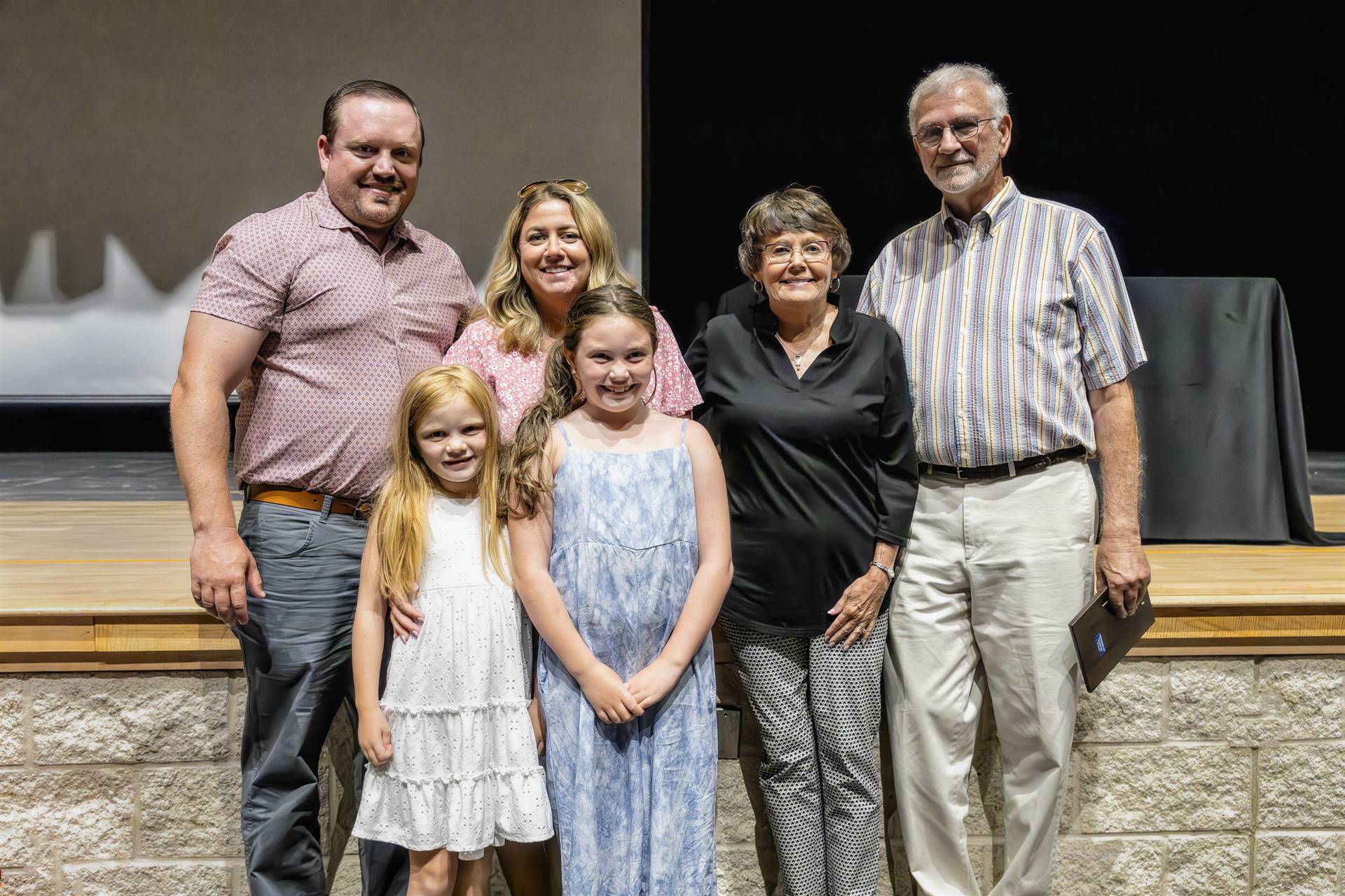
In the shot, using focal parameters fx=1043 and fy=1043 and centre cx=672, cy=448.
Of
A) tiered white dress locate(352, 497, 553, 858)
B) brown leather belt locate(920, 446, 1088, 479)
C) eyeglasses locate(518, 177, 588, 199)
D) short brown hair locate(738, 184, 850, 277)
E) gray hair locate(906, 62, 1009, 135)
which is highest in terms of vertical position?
gray hair locate(906, 62, 1009, 135)

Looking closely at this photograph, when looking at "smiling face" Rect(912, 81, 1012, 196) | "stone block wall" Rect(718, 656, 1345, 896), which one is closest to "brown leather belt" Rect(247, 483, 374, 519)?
"stone block wall" Rect(718, 656, 1345, 896)

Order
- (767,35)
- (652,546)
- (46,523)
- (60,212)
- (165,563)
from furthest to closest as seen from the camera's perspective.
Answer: (60,212), (767,35), (46,523), (165,563), (652,546)

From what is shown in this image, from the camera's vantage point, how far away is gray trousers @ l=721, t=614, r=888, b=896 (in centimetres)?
193

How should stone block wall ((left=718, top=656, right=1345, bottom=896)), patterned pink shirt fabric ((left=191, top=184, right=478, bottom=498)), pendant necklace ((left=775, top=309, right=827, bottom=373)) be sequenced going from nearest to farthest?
patterned pink shirt fabric ((left=191, top=184, right=478, bottom=498)), pendant necklace ((left=775, top=309, right=827, bottom=373)), stone block wall ((left=718, top=656, right=1345, bottom=896))


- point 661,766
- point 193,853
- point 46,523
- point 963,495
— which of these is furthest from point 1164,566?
point 46,523

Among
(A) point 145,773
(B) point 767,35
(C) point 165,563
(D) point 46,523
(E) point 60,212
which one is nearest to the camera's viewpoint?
(A) point 145,773

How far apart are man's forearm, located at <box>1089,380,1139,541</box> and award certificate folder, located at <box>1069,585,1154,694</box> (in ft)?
0.42

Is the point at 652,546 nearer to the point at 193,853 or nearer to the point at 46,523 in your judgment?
the point at 193,853

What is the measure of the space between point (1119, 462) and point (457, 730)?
1.32 meters

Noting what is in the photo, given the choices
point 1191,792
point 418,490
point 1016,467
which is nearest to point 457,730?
point 418,490

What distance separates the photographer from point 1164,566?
2709 millimetres

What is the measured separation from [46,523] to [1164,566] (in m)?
3.46

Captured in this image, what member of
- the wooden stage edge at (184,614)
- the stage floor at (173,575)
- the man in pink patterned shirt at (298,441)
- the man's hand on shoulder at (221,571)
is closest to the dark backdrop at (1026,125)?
the stage floor at (173,575)

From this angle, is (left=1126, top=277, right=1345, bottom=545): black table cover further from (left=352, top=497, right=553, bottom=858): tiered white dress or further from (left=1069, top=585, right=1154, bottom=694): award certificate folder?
(left=352, top=497, right=553, bottom=858): tiered white dress
